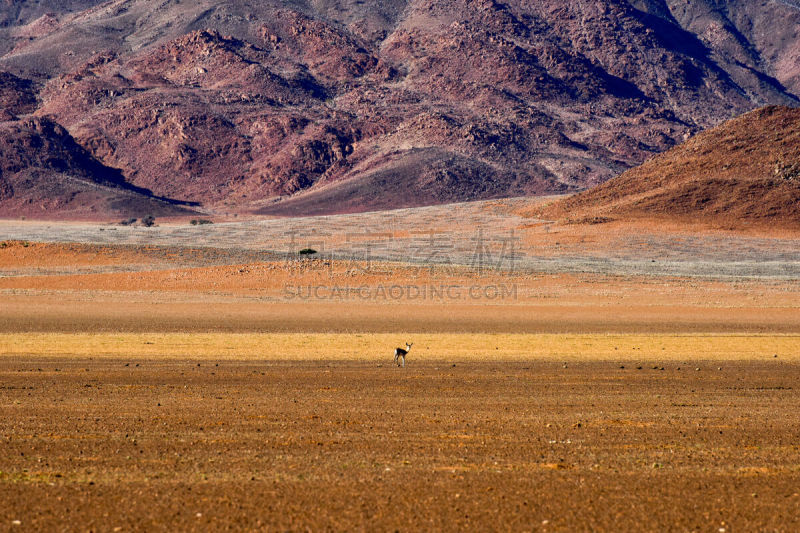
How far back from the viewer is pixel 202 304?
126ft

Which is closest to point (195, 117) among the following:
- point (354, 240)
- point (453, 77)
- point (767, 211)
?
point (453, 77)

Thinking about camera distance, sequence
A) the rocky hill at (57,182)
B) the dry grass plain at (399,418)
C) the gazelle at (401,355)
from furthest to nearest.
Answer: the rocky hill at (57,182), the gazelle at (401,355), the dry grass plain at (399,418)

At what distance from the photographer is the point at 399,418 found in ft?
41.4

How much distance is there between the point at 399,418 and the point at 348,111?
16472 cm

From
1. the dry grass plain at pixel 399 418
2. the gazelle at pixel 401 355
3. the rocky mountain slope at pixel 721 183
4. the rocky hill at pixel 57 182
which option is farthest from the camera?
the rocky hill at pixel 57 182

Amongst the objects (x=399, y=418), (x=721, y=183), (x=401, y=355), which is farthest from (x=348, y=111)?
(x=399, y=418)

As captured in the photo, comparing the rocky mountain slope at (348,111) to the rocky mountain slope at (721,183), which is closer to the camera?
the rocky mountain slope at (721,183)

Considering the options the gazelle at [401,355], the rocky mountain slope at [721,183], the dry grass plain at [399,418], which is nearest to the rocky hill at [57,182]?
the rocky mountain slope at [721,183]

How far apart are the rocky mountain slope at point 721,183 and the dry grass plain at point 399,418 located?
3909cm

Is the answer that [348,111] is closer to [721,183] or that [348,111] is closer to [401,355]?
[721,183]

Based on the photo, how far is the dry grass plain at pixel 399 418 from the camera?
27.1 feet

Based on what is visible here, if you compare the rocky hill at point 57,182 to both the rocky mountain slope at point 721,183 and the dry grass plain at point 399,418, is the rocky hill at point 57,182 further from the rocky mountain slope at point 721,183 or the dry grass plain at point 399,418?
the dry grass plain at point 399,418

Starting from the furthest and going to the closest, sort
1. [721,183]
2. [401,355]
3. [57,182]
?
1. [57,182]
2. [721,183]
3. [401,355]

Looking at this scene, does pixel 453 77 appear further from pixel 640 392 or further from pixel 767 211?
pixel 640 392
